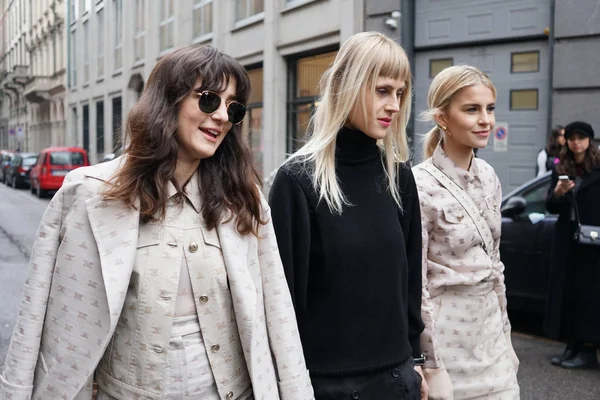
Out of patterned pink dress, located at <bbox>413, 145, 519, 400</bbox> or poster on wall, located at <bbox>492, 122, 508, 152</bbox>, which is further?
poster on wall, located at <bbox>492, 122, 508, 152</bbox>

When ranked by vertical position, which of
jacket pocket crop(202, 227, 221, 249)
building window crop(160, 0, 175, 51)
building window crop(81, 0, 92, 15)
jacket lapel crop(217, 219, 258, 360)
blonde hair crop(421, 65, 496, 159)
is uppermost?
building window crop(81, 0, 92, 15)

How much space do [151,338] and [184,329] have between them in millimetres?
96

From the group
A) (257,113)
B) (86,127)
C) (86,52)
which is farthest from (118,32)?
(257,113)

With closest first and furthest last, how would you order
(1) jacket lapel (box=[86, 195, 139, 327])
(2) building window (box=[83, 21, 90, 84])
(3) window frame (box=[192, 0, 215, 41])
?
1. (1) jacket lapel (box=[86, 195, 139, 327])
2. (3) window frame (box=[192, 0, 215, 41])
3. (2) building window (box=[83, 21, 90, 84])

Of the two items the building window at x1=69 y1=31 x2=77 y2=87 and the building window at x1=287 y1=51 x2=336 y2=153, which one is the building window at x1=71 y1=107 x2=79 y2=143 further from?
the building window at x1=287 y1=51 x2=336 y2=153

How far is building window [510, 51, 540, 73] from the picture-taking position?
11039 millimetres

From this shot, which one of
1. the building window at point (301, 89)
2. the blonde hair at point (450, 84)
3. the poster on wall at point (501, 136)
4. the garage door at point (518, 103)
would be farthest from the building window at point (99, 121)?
the blonde hair at point (450, 84)

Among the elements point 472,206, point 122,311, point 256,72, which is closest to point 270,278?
point 122,311

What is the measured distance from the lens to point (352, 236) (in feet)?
8.32

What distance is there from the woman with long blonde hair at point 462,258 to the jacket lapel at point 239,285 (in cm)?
85

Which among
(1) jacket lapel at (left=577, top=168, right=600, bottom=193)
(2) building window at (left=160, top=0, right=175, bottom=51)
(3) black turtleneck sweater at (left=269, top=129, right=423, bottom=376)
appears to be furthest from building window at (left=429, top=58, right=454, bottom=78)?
(2) building window at (left=160, top=0, right=175, bottom=51)

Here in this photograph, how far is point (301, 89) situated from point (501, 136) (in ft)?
20.9

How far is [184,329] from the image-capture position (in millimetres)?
2188

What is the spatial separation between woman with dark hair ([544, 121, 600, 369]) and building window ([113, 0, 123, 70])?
90.4 ft
